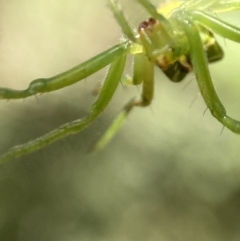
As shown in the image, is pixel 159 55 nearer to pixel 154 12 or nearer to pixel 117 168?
pixel 154 12

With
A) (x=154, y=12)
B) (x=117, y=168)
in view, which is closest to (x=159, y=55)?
(x=154, y=12)

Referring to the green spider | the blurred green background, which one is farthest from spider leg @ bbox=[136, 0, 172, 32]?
the blurred green background

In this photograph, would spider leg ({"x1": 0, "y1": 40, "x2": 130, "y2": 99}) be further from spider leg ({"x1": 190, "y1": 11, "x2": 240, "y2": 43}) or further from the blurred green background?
the blurred green background

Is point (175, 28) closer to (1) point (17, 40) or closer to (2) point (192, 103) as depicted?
(2) point (192, 103)

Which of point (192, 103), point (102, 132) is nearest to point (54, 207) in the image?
point (102, 132)

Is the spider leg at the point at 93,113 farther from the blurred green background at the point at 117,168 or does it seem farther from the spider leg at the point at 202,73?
the blurred green background at the point at 117,168

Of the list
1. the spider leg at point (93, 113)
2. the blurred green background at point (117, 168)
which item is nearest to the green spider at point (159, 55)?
the spider leg at point (93, 113)
